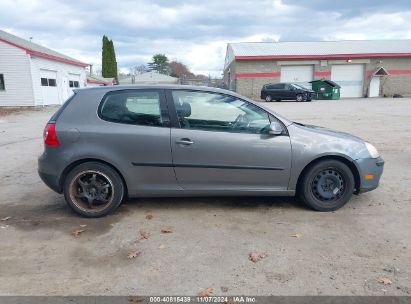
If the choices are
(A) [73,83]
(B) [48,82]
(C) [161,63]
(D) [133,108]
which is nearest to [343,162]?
(D) [133,108]

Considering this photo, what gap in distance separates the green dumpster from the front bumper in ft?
96.9

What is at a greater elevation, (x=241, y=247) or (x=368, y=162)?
(x=368, y=162)

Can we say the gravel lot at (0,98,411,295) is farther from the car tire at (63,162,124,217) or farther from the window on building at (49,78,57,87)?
the window on building at (49,78,57,87)

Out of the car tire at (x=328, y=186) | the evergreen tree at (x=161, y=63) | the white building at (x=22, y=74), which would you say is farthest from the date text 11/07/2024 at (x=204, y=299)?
the evergreen tree at (x=161, y=63)

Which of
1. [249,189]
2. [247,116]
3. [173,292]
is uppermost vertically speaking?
[247,116]

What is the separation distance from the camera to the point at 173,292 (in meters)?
2.75

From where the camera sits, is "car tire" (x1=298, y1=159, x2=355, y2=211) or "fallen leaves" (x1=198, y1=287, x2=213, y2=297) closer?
"fallen leaves" (x1=198, y1=287, x2=213, y2=297)

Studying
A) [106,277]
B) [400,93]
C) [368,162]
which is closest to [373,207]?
[368,162]

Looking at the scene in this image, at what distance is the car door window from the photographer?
418cm

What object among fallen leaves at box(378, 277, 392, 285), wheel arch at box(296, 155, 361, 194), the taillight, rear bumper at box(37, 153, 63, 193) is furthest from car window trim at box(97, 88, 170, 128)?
fallen leaves at box(378, 277, 392, 285)

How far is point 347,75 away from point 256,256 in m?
36.2

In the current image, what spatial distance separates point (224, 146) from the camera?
4117 millimetres

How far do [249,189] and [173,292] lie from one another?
6.05 feet

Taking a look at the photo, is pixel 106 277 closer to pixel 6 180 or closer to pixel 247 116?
pixel 247 116
